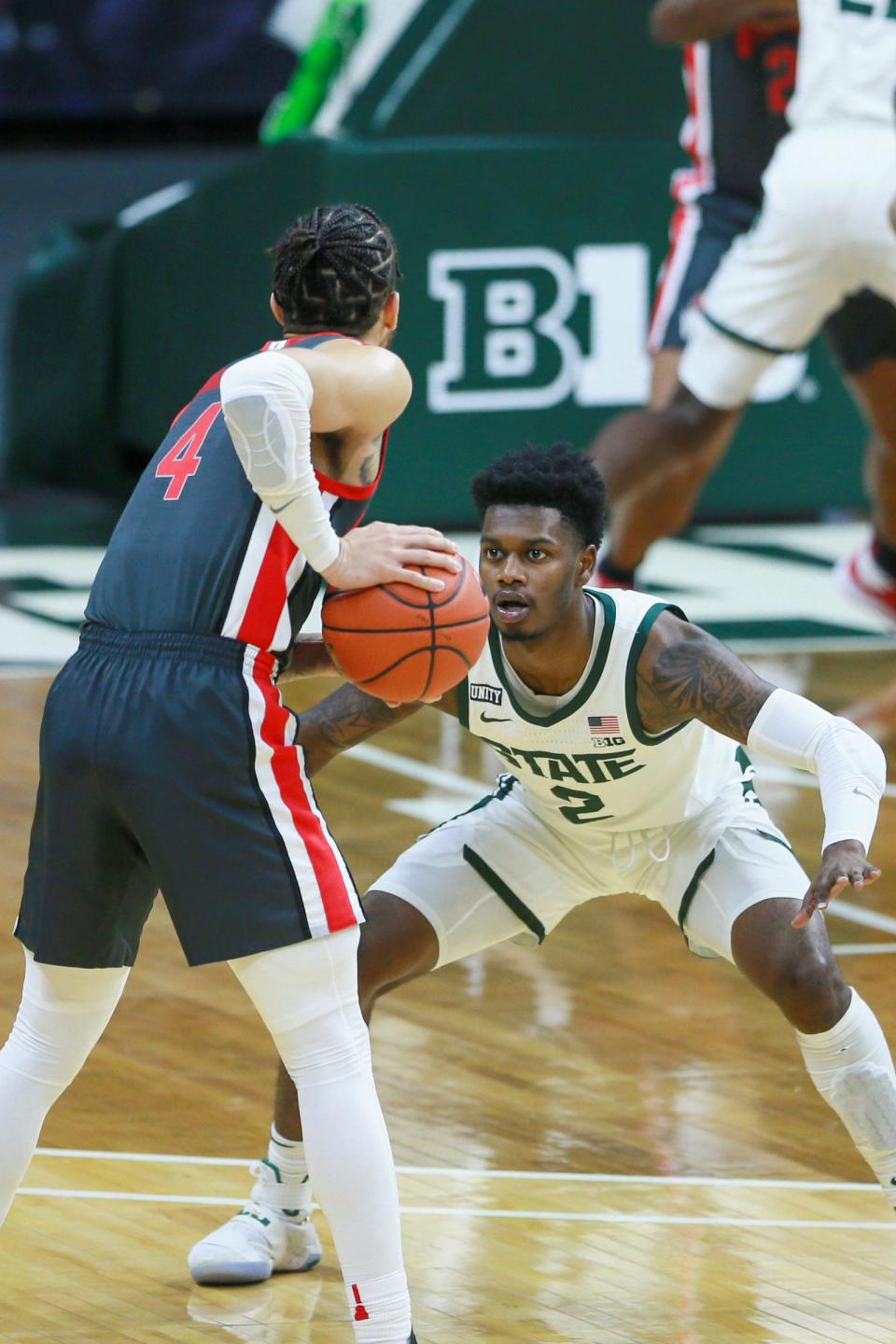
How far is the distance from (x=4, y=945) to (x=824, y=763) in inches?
115

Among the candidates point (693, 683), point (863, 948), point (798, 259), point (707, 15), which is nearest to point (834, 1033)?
point (693, 683)

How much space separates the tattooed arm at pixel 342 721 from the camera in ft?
14.7

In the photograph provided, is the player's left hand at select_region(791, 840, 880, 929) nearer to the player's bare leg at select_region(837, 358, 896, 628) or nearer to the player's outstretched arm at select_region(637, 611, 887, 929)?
the player's outstretched arm at select_region(637, 611, 887, 929)

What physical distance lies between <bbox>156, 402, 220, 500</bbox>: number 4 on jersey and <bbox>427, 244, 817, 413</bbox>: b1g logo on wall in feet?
25.8

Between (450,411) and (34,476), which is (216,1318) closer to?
(450,411)

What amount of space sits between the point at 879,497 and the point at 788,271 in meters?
1.33

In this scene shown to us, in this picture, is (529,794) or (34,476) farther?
(34,476)

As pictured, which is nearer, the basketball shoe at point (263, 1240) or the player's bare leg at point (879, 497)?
the basketball shoe at point (263, 1240)

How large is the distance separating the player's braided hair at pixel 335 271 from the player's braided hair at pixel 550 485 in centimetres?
56

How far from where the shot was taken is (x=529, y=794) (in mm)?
4746

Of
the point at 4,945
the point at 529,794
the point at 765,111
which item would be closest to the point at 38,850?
the point at 529,794

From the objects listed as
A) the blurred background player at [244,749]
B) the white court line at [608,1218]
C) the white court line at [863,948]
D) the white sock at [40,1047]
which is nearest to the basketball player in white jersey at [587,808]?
the white court line at [608,1218]

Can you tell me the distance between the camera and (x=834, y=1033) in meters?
4.19

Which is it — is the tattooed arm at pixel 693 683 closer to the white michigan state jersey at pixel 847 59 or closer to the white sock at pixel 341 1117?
the white sock at pixel 341 1117
